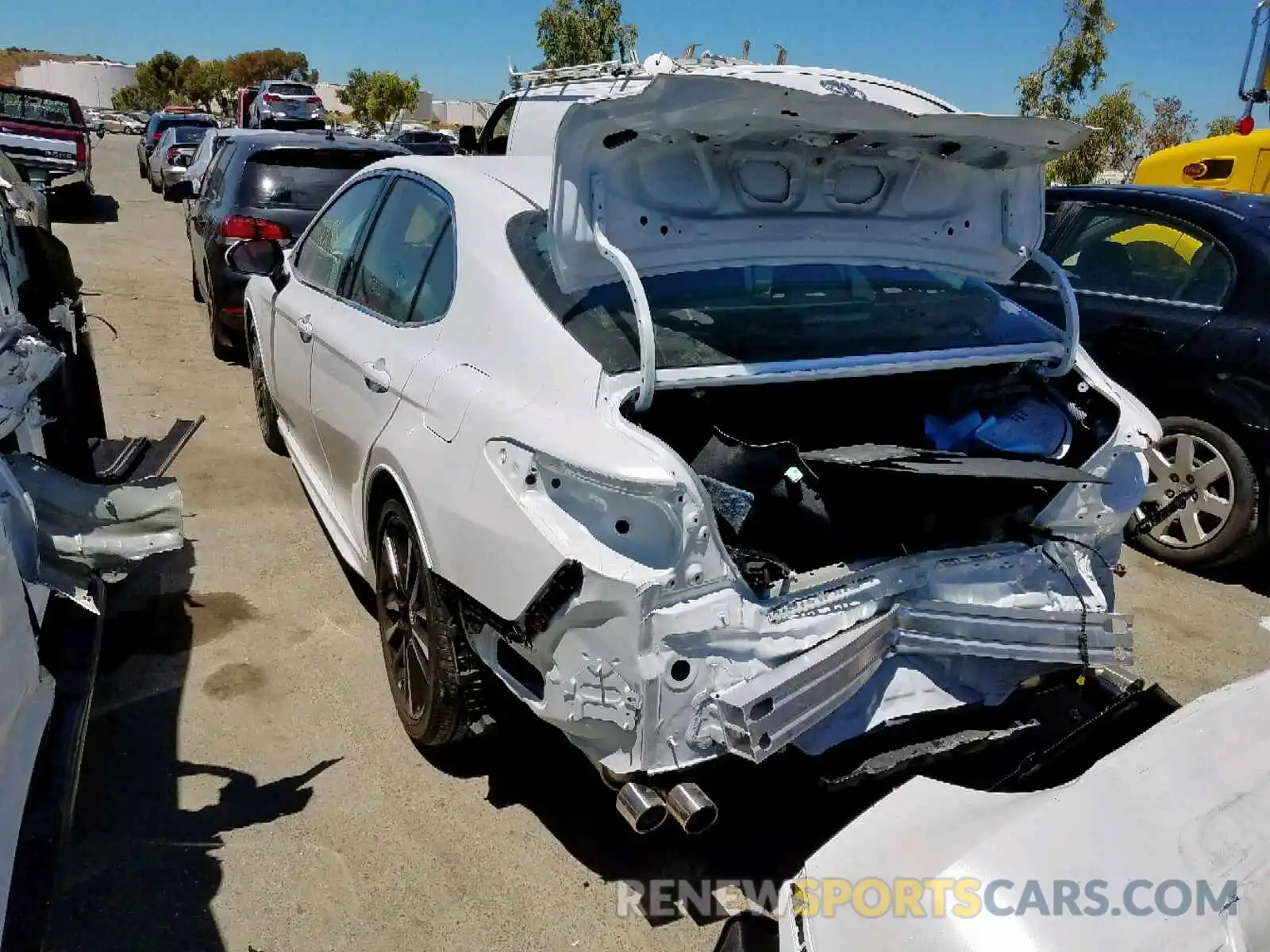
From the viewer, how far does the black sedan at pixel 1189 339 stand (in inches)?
181

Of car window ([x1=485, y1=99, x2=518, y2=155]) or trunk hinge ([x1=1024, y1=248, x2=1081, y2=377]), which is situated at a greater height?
car window ([x1=485, y1=99, x2=518, y2=155])

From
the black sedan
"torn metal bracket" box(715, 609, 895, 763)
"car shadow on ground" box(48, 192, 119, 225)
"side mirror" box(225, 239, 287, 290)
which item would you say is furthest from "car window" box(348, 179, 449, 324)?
"car shadow on ground" box(48, 192, 119, 225)

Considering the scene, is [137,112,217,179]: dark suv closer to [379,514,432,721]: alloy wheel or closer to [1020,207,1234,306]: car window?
[1020,207,1234,306]: car window

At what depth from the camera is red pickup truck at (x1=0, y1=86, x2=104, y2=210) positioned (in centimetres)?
1462

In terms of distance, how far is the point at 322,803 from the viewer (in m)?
2.94

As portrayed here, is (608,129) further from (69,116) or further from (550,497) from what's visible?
(69,116)

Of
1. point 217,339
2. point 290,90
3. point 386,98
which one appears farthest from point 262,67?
point 217,339

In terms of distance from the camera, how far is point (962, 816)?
170 centimetres

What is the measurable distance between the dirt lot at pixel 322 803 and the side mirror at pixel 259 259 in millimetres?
1246

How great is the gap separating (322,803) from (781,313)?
6.51 feet

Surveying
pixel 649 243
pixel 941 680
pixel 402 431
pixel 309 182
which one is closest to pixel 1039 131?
pixel 649 243

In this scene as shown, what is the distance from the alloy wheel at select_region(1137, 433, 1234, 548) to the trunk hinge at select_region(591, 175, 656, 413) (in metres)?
3.29

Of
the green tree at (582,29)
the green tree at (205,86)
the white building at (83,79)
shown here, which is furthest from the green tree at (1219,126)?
the white building at (83,79)

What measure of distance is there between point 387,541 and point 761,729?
60.2 inches
